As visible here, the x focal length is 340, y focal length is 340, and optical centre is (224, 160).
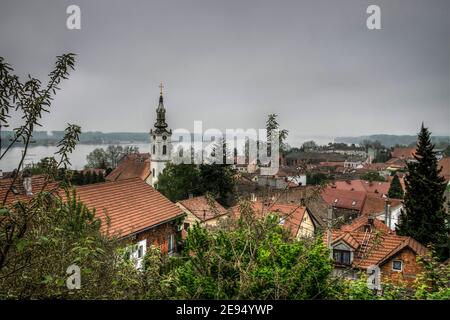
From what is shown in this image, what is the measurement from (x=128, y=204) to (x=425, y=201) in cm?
1674

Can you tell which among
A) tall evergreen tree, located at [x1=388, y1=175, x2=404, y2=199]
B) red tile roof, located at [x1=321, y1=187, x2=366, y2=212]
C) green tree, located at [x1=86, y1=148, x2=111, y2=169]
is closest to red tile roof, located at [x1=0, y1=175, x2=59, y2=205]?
red tile roof, located at [x1=321, y1=187, x2=366, y2=212]

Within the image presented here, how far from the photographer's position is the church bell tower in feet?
125

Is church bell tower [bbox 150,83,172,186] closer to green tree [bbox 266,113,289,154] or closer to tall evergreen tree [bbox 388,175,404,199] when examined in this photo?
tall evergreen tree [bbox 388,175,404,199]

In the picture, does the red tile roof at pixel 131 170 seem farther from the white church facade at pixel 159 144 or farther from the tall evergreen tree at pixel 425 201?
the tall evergreen tree at pixel 425 201

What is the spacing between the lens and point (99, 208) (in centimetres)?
1154

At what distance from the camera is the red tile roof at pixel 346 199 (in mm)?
37438

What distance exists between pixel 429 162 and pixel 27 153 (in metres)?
22.9

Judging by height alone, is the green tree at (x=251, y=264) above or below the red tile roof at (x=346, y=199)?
above

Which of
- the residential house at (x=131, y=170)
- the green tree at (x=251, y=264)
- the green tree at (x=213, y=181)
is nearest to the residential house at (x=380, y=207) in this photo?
the green tree at (x=213, y=181)

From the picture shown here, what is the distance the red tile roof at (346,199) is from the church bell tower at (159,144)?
1851 cm

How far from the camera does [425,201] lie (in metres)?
19.7

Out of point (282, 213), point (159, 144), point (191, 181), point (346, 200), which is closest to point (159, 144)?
point (159, 144)

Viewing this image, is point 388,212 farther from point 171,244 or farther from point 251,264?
point 251,264

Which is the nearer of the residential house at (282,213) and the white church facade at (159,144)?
the residential house at (282,213)
